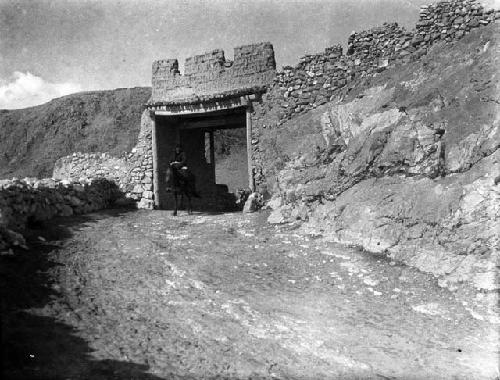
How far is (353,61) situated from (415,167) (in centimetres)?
515

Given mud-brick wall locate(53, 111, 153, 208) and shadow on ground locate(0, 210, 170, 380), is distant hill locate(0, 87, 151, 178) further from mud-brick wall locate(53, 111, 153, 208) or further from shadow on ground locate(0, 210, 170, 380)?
shadow on ground locate(0, 210, 170, 380)

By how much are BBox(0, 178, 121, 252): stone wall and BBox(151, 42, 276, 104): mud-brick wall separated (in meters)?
3.91

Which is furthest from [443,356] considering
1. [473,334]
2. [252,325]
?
[252,325]

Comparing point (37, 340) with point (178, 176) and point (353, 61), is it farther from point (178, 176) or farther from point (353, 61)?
point (353, 61)

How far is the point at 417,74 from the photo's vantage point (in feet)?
36.1

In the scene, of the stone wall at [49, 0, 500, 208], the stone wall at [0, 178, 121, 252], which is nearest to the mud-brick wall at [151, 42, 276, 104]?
the stone wall at [49, 0, 500, 208]

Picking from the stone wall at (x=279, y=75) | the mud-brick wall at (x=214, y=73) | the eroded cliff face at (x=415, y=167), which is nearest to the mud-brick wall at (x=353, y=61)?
the stone wall at (x=279, y=75)

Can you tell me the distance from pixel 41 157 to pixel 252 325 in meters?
41.6

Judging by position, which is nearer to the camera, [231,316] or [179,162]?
[231,316]

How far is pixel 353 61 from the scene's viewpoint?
42.1 ft

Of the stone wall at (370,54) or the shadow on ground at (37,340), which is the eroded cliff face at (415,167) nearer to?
the stone wall at (370,54)

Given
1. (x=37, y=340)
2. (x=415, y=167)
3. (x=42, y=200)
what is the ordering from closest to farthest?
(x=37, y=340)
(x=415, y=167)
(x=42, y=200)

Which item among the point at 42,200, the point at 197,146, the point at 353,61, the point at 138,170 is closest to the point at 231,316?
the point at 42,200

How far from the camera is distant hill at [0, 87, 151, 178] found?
40.9 metres
